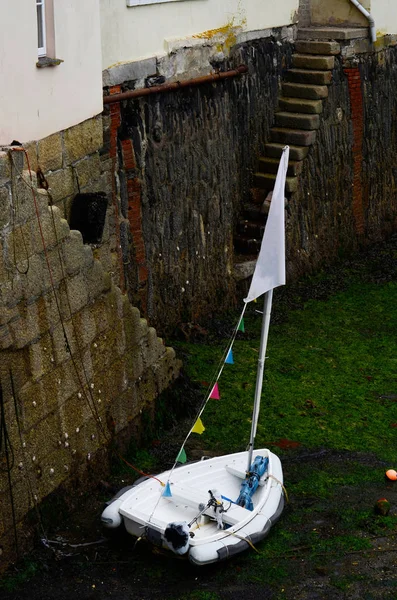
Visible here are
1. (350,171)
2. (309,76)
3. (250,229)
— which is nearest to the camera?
(250,229)

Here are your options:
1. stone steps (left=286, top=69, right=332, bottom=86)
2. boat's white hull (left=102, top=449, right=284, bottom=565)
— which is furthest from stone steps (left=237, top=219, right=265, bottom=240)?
boat's white hull (left=102, top=449, right=284, bottom=565)

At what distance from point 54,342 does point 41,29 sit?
309 centimetres

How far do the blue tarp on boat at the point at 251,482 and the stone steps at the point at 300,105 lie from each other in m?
8.43

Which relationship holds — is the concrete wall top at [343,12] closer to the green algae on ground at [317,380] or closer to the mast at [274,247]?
the green algae on ground at [317,380]

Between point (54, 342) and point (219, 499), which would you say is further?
point (219, 499)

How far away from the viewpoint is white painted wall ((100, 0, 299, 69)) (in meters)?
13.6

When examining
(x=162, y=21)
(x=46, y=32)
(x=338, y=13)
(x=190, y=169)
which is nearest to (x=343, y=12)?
(x=338, y=13)

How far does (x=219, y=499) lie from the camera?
10.6 m

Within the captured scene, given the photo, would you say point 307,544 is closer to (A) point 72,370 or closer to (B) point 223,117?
(A) point 72,370

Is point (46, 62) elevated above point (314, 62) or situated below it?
above

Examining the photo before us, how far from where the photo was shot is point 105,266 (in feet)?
40.2

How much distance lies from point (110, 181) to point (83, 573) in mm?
5210

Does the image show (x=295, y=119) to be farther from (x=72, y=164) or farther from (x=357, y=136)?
(x=72, y=164)

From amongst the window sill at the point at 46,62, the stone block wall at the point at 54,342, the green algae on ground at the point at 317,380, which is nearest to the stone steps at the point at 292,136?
the green algae on ground at the point at 317,380
